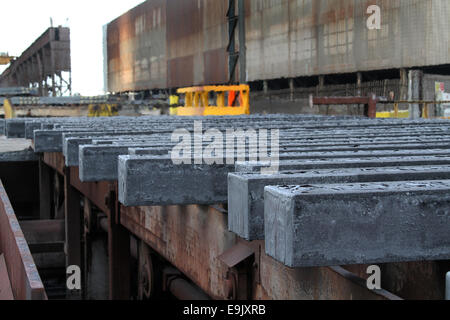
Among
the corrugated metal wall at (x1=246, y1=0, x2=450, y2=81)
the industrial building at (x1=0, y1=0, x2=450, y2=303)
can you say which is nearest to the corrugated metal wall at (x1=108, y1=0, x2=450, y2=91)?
the corrugated metal wall at (x1=246, y1=0, x2=450, y2=81)

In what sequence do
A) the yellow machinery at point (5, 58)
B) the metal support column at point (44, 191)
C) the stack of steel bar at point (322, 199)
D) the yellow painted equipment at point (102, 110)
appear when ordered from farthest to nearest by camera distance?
the yellow machinery at point (5, 58)
the yellow painted equipment at point (102, 110)
the metal support column at point (44, 191)
the stack of steel bar at point (322, 199)

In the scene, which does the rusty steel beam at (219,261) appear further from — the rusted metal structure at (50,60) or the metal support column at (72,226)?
the rusted metal structure at (50,60)

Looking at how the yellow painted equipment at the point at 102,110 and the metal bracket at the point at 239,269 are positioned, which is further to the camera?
the yellow painted equipment at the point at 102,110

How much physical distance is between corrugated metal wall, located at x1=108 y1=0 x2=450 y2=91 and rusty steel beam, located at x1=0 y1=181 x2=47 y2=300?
21561 mm

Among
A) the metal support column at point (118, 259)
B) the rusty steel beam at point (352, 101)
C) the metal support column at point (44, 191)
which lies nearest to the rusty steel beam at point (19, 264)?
the metal support column at point (118, 259)

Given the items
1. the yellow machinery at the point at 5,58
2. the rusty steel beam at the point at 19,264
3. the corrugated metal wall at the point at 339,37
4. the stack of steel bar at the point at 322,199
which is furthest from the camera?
the yellow machinery at the point at 5,58

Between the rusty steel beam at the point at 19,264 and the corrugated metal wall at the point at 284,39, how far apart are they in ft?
70.7

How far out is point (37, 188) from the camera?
13594mm

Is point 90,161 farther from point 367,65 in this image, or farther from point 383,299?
point 367,65

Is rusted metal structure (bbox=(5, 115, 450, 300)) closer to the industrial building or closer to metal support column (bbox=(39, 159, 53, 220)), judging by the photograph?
the industrial building

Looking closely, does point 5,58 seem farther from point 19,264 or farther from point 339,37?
point 19,264

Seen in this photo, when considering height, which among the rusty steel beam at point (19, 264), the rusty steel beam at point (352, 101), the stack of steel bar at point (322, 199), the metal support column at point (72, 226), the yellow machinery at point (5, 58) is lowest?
the metal support column at point (72, 226)

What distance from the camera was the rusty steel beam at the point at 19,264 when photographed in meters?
2.36
